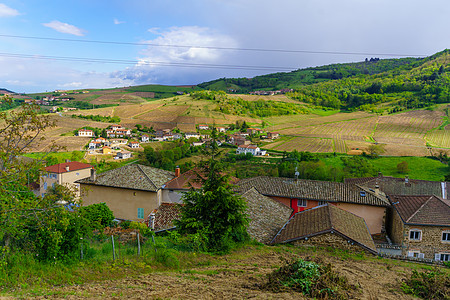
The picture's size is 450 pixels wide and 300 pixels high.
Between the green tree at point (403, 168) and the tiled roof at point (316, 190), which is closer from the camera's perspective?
the tiled roof at point (316, 190)

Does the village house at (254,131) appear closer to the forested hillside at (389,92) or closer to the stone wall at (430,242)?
the forested hillside at (389,92)

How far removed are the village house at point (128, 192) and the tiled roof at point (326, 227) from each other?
1282cm

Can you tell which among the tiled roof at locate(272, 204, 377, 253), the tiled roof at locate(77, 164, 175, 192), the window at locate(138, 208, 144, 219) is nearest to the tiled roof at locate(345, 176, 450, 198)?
the tiled roof at locate(272, 204, 377, 253)

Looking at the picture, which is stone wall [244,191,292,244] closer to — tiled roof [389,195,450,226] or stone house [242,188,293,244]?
stone house [242,188,293,244]

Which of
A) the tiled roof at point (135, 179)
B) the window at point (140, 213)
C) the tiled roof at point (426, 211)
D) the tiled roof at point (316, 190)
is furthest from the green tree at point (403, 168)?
the window at point (140, 213)

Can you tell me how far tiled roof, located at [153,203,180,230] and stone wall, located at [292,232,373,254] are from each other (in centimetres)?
1015

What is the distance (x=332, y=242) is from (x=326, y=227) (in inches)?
34.9

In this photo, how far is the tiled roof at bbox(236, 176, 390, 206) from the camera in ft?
83.2

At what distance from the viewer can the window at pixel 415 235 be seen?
20.9 metres

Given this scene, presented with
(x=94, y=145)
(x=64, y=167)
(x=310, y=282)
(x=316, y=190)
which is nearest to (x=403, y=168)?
(x=316, y=190)

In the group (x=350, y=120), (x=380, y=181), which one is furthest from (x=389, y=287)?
(x=350, y=120)

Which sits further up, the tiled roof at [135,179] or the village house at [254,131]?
the village house at [254,131]

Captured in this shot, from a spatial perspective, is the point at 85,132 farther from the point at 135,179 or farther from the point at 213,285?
the point at 213,285

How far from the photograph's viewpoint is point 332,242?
53.5 ft
